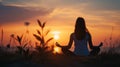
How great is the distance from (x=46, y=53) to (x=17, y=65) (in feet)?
3.52

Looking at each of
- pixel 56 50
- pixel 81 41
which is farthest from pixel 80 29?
pixel 56 50

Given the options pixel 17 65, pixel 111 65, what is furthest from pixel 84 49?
pixel 17 65

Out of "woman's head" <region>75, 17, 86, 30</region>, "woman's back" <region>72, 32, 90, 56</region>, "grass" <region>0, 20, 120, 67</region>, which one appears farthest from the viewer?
"woman's back" <region>72, 32, 90, 56</region>

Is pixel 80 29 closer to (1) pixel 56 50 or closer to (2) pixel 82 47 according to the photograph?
(2) pixel 82 47

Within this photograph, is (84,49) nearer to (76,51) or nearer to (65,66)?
(76,51)

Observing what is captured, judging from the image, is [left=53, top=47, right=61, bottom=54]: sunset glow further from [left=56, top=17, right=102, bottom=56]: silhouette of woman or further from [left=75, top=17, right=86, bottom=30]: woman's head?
[left=75, top=17, right=86, bottom=30]: woman's head

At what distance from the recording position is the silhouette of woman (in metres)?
13.1

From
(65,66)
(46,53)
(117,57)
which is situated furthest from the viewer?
(117,57)

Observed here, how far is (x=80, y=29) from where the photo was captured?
13117mm

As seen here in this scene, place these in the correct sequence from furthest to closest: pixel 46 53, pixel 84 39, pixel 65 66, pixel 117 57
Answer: pixel 84 39 → pixel 117 57 → pixel 46 53 → pixel 65 66

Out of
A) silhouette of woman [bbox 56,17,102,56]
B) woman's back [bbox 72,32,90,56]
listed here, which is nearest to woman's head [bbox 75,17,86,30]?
silhouette of woman [bbox 56,17,102,56]

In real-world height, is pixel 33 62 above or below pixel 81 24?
below

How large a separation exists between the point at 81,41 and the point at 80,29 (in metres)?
0.51

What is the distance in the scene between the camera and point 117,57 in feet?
40.7
